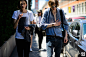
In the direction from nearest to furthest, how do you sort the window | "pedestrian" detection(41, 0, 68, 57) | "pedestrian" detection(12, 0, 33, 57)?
"pedestrian" detection(41, 0, 68, 57)
"pedestrian" detection(12, 0, 33, 57)
the window

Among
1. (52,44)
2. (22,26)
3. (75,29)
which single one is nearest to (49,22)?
(52,44)

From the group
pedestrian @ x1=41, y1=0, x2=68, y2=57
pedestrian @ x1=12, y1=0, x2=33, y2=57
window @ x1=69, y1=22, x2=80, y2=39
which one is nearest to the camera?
pedestrian @ x1=41, y1=0, x2=68, y2=57

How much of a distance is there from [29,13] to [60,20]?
82 cm

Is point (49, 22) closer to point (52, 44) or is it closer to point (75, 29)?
point (52, 44)

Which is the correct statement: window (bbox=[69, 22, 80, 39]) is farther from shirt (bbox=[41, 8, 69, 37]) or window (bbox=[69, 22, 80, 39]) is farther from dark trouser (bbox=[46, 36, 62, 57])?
shirt (bbox=[41, 8, 69, 37])

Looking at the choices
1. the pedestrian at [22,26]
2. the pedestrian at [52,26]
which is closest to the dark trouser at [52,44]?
the pedestrian at [52,26]

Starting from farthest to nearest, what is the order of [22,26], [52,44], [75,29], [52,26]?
1. [75,29]
2. [22,26]
3. [52,44]
4. [52,26]

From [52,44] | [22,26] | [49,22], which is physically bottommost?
[52,44]

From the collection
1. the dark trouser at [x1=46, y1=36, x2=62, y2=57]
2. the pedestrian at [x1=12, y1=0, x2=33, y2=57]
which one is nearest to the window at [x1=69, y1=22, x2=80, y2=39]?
the dark trouser at [x1=46, y1=36, x2=62, y2=57]

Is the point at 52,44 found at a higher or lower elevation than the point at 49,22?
lower

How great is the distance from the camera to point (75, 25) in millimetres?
5121

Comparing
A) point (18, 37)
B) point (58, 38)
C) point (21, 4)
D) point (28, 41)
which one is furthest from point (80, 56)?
point (21, 4)

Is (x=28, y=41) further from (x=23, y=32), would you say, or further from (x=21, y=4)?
(x=21, y=4)

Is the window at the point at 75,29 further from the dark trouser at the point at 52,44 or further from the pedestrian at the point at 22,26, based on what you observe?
the pedestrian at the point at 22,26
